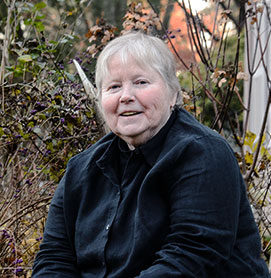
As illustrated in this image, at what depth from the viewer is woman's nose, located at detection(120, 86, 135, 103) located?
215cm

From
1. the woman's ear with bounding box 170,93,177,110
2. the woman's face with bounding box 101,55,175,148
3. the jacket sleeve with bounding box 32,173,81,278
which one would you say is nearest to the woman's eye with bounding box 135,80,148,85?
the woman's face with bounding box 101,55,175,148

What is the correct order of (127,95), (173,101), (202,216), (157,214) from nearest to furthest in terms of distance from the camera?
(202,216) < (157,214) < (127,95) < (173,101)

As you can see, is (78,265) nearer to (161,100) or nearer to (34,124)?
(161,100)

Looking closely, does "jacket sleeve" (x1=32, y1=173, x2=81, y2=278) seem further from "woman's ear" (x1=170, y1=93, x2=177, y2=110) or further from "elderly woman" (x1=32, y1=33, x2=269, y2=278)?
"woman's ear" (x1=170, y1=93, x2=177, y2=110)

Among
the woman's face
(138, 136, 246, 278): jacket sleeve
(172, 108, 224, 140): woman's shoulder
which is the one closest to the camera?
(138, 136, 246, 278): jacket sleeve

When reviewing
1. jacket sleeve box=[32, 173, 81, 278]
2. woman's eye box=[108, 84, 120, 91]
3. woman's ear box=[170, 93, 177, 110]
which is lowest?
jacket sleeve box=[32, 173, 81, 278]

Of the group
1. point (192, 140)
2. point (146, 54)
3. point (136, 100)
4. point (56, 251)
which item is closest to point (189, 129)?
point (192, 140)

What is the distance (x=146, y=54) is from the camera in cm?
215

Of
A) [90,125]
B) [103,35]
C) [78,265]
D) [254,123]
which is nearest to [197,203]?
[78,265]

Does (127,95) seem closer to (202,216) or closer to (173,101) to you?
(173,101)

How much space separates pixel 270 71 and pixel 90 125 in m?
2.99

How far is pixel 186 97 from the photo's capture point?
12.6 feet

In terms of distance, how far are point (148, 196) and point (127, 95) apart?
43cm

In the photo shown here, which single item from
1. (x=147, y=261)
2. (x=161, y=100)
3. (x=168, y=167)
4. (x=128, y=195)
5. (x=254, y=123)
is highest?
(x=161, y=100)
